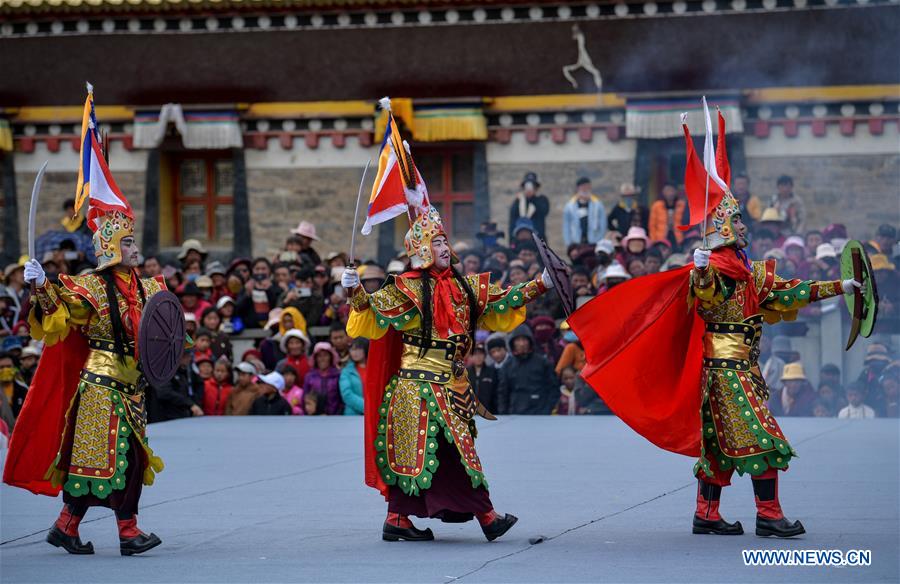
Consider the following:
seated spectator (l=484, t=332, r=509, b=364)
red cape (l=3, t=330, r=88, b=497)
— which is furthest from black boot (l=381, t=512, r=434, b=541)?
seated spectator (l=484, t=332, r=509, b=364)

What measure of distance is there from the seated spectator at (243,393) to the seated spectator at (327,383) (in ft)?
1.64

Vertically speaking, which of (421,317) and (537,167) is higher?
(537,167)

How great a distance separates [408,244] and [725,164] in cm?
172

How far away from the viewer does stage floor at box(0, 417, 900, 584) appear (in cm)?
733

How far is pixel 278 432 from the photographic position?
13062 mm

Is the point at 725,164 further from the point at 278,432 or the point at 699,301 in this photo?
the point at 278,432

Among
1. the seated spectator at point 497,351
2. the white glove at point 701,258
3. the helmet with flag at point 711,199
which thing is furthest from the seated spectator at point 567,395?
the white glove at point 701,258

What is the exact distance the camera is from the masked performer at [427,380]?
806cm

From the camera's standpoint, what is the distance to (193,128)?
2022 cm

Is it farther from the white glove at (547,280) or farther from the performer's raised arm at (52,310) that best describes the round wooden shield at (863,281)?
the performer's raised arm at (52,310)

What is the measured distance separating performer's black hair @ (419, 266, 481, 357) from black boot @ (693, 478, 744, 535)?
142 centimetres

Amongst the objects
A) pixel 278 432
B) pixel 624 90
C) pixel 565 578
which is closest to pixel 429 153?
pixel 624 90

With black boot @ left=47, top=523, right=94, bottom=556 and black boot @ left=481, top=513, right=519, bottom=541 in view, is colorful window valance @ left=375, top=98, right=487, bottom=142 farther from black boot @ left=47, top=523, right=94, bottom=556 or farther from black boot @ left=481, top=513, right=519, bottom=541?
black boot @ left=47, top=523, right=94, bottom=556

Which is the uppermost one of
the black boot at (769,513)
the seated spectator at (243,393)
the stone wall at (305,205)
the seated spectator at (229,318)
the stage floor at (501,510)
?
the stone wall at (305,205)
